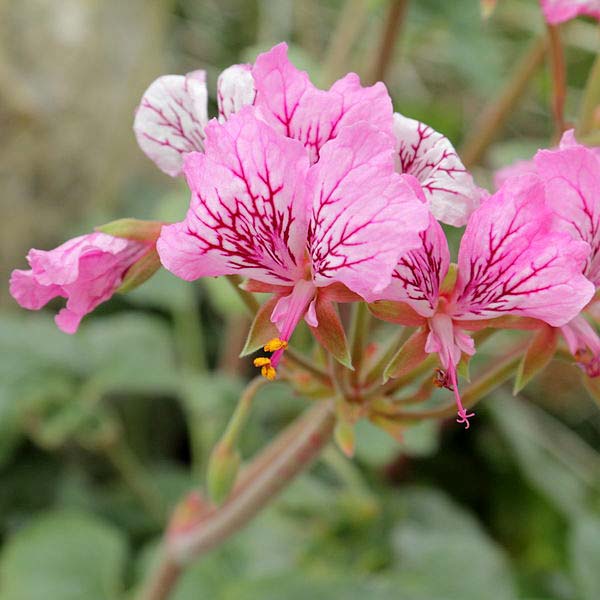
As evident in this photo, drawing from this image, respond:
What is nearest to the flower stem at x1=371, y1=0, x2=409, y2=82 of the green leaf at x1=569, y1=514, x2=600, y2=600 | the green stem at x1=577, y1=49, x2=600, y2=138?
the green stem at x1=577, y1=49, x2=600, y2=138

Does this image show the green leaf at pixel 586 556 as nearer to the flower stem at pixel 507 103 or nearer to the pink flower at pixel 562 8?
the flower stem at pixel 507 103

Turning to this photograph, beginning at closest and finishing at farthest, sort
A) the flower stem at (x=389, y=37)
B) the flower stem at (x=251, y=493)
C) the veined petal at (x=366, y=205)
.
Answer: the veined petal at (x=366, y=205), the flower stem at (x=251, y=493), the flower stem at (x=389, y=37)

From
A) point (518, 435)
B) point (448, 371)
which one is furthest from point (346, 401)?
point (518, 435)

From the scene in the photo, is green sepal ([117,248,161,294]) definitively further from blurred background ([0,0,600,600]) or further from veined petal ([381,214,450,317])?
blurred background ([0,0,600,600])

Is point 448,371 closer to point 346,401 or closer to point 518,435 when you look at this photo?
point 346,401

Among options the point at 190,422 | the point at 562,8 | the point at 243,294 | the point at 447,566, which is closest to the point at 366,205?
the point at 243,294

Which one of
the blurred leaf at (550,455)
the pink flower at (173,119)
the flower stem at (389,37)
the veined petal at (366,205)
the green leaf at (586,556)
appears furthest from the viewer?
the blurred leaf at (550,455)

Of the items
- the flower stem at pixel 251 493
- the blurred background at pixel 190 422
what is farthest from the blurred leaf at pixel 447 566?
the flower stem at pixel 251 493
